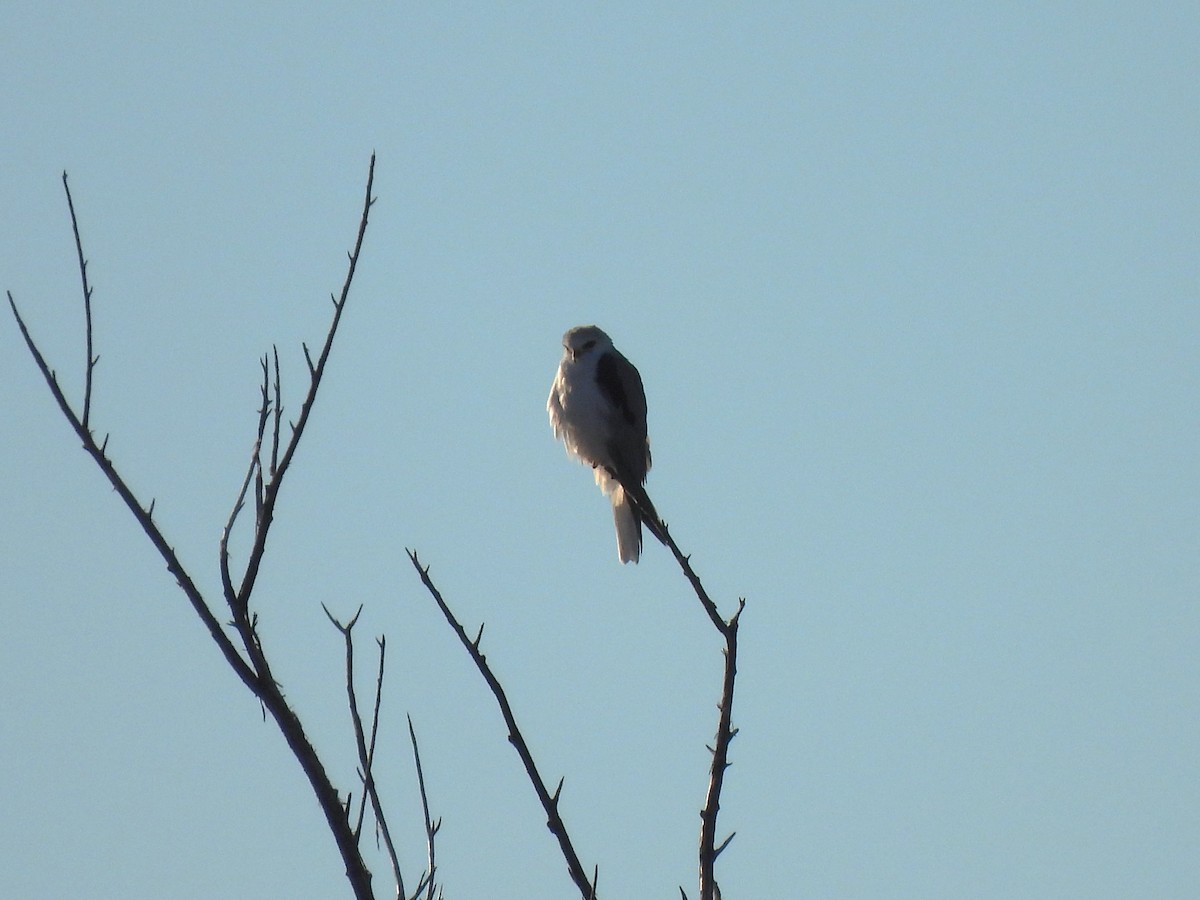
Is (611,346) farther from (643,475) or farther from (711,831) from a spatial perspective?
(711,831)

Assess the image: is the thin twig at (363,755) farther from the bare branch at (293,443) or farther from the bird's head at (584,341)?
the bird's head at (584,341)

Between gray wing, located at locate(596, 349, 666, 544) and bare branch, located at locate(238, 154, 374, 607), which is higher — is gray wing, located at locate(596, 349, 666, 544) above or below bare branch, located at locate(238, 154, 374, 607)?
above

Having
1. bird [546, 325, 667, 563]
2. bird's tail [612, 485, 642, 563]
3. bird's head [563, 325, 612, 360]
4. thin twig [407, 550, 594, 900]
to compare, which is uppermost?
bird's head [563, 325, 612, 360]

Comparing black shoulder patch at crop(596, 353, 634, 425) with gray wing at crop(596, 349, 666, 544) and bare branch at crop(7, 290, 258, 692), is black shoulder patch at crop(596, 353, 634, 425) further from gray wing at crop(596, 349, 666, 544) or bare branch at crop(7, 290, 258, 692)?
bare branch at crop(7, 290, 258, 692)

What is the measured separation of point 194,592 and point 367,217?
33.3 inches

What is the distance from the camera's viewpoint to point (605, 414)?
9.41 metres

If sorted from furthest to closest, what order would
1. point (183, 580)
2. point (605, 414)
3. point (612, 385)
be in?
point (612, 385) → point (605, 414) → point (183, 580)

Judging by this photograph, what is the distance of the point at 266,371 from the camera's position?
3012 mm

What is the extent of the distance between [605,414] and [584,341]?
0.62m

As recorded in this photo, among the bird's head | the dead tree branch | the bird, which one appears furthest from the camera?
the bird's head

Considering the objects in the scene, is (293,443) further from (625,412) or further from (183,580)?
(625,412)

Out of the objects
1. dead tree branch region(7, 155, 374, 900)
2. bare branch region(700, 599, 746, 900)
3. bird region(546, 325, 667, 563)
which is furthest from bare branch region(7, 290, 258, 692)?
bird region(546, 325, 667, 563)

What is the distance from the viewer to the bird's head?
32.0ft

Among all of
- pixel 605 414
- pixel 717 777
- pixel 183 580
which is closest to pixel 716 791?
pixel 717 777
